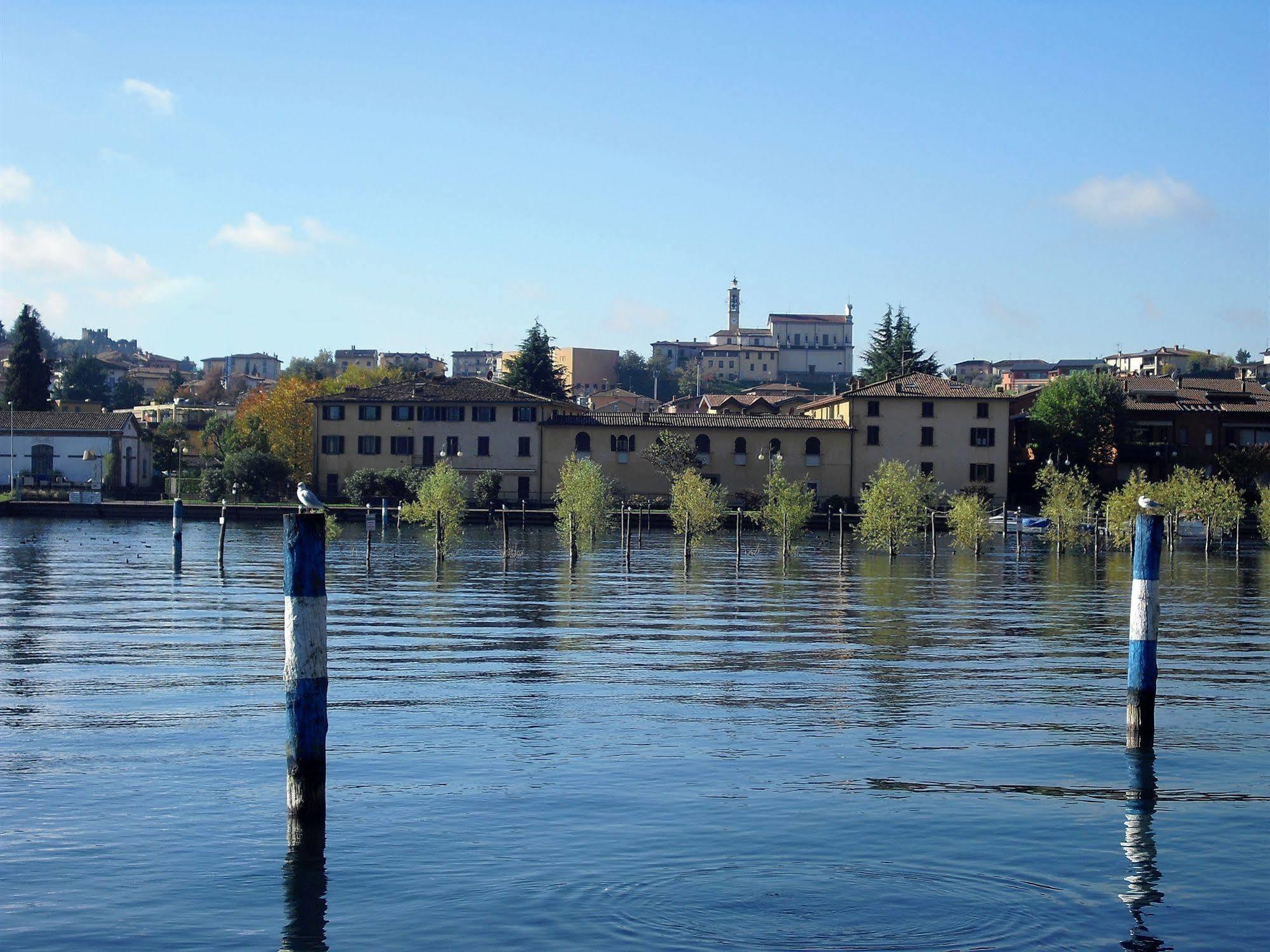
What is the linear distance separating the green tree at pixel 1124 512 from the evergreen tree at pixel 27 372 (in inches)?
3153

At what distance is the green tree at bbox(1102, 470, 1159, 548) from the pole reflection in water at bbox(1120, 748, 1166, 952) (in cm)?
5339

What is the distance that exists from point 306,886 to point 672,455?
256 feet

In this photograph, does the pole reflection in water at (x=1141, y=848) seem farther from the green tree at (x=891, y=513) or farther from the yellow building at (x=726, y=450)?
the yellow building at (x=726, y=450)

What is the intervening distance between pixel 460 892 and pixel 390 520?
74.8m

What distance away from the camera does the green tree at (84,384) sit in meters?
159

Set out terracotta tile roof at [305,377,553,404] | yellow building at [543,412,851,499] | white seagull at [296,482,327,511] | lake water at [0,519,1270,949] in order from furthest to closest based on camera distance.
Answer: terracotta tile roof at [305,377,553,404], yellow building at [543,412,851,499], white seagull at [296,482,327,511], lake water at [0,519,1270,949]

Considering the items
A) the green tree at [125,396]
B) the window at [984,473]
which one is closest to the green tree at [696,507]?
the window at [984,473]

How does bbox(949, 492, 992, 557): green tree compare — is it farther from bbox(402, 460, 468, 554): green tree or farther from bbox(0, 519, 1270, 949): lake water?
bbox(0, 519, 1270, 949): lake water

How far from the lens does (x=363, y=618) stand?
1272 inches

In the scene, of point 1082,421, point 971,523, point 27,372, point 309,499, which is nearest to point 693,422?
point 1082,421

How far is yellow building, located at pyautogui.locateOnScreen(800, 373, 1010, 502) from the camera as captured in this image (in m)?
91.6

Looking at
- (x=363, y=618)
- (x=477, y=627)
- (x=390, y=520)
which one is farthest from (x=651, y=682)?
(x=390, y=520)

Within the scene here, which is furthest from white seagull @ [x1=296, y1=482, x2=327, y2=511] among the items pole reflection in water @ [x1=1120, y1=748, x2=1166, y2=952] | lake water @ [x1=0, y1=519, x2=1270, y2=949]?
pole reflection in water @ [x1=1120, y1=748, x2=1166, y2=952]

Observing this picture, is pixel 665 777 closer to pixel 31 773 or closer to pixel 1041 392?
pixel 31 773
